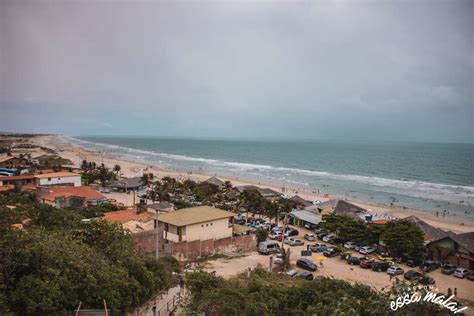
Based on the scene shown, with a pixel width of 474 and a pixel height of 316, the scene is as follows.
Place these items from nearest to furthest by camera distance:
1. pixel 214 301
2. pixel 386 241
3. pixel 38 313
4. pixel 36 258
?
pixel 38 313 → pixel 36 258 → pixel 214 301 → pixel 386 241

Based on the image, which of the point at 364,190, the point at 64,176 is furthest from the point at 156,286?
the point at 364,190

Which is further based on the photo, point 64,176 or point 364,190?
point 364,190

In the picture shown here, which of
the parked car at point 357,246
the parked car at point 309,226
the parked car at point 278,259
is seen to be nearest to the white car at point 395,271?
the parked car at point 357,246

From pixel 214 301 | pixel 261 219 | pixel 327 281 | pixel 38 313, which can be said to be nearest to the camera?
pixel 38 313

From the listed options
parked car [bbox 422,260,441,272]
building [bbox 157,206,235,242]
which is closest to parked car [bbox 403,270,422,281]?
parked car [bbox 422,260,441,272]

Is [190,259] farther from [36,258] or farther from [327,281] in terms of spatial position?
[36,258]

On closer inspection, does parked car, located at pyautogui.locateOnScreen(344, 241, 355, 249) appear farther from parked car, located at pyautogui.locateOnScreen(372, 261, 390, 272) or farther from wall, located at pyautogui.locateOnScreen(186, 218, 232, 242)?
wall, located at pyautogui.locateOnScreen(186, 218, 232, 242)

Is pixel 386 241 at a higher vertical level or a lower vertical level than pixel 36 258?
lower

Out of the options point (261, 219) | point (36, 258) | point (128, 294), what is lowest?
point (261, 219)
